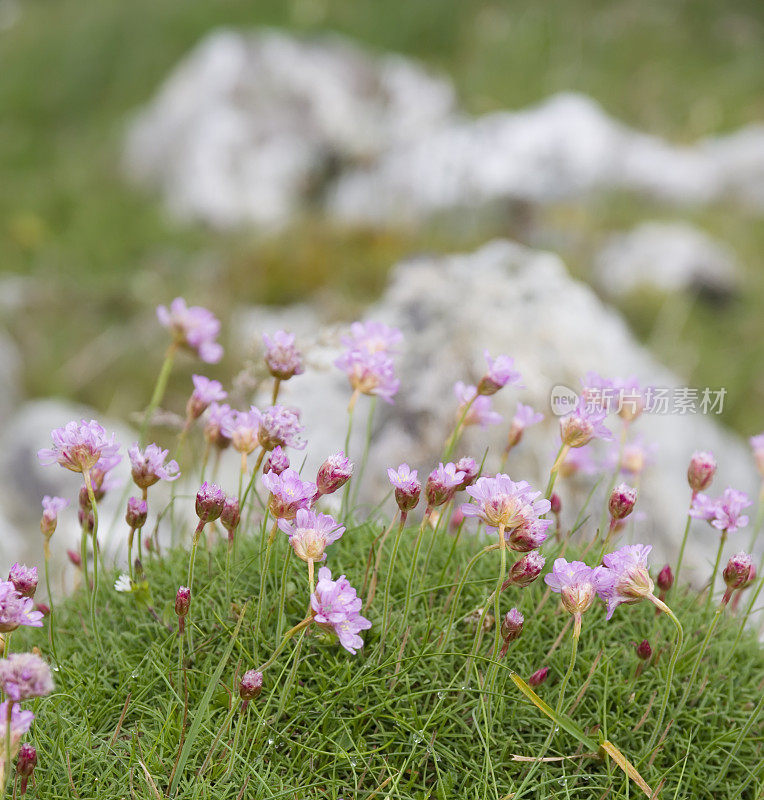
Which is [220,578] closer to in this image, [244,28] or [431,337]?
[431,337]

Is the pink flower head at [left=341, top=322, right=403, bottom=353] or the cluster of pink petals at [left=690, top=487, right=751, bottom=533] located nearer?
the cluster of pink petals at [left=690, top=487, right=751, bottom=533]

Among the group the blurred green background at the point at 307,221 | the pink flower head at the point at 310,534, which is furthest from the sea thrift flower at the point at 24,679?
the blurred green background at the point at 307,221

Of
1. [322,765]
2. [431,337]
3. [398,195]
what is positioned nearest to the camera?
[322,765]

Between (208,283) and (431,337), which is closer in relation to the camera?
(431,337)

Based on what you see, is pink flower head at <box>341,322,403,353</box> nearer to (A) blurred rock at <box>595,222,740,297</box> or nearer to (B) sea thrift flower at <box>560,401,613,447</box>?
(B) sea thrift flower at <box>560,401,613,447</box>

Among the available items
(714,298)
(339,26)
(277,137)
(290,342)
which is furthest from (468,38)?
(290,342)

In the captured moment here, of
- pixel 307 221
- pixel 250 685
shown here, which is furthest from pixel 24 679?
pixel 307 221

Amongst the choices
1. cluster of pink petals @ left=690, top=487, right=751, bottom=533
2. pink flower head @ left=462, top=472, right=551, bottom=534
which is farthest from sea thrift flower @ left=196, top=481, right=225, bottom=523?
cluster of pink petals @ left=690, top=487, right=751, bottom=533
